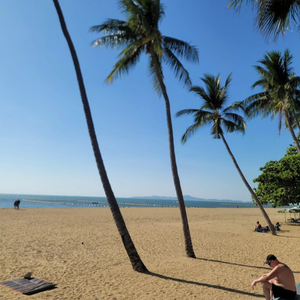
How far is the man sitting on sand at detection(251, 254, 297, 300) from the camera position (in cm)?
409

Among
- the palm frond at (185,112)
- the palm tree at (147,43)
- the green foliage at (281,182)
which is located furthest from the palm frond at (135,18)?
the green foliage at (281,182)

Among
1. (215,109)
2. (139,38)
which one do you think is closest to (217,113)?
(215,109)

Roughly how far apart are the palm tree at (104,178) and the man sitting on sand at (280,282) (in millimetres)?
3797

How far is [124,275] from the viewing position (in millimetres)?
6754

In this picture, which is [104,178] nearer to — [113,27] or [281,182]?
[113,27]

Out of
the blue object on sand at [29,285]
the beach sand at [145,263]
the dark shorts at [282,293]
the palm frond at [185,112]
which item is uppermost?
the palm frond at [185,112]

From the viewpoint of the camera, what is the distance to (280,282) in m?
4.17

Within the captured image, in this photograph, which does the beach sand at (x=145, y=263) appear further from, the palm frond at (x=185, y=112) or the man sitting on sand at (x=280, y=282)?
the palm frond at (x=185, y=112)

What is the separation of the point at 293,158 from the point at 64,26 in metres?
16.5

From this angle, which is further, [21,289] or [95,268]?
[95,268]

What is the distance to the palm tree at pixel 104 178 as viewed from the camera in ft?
23.2

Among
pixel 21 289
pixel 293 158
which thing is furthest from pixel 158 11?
pixel 293 158

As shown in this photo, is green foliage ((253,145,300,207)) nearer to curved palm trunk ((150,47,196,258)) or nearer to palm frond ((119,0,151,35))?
curved palm trunk ((150,47,196,258))

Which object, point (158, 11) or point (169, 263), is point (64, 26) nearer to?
point (158, 11)
